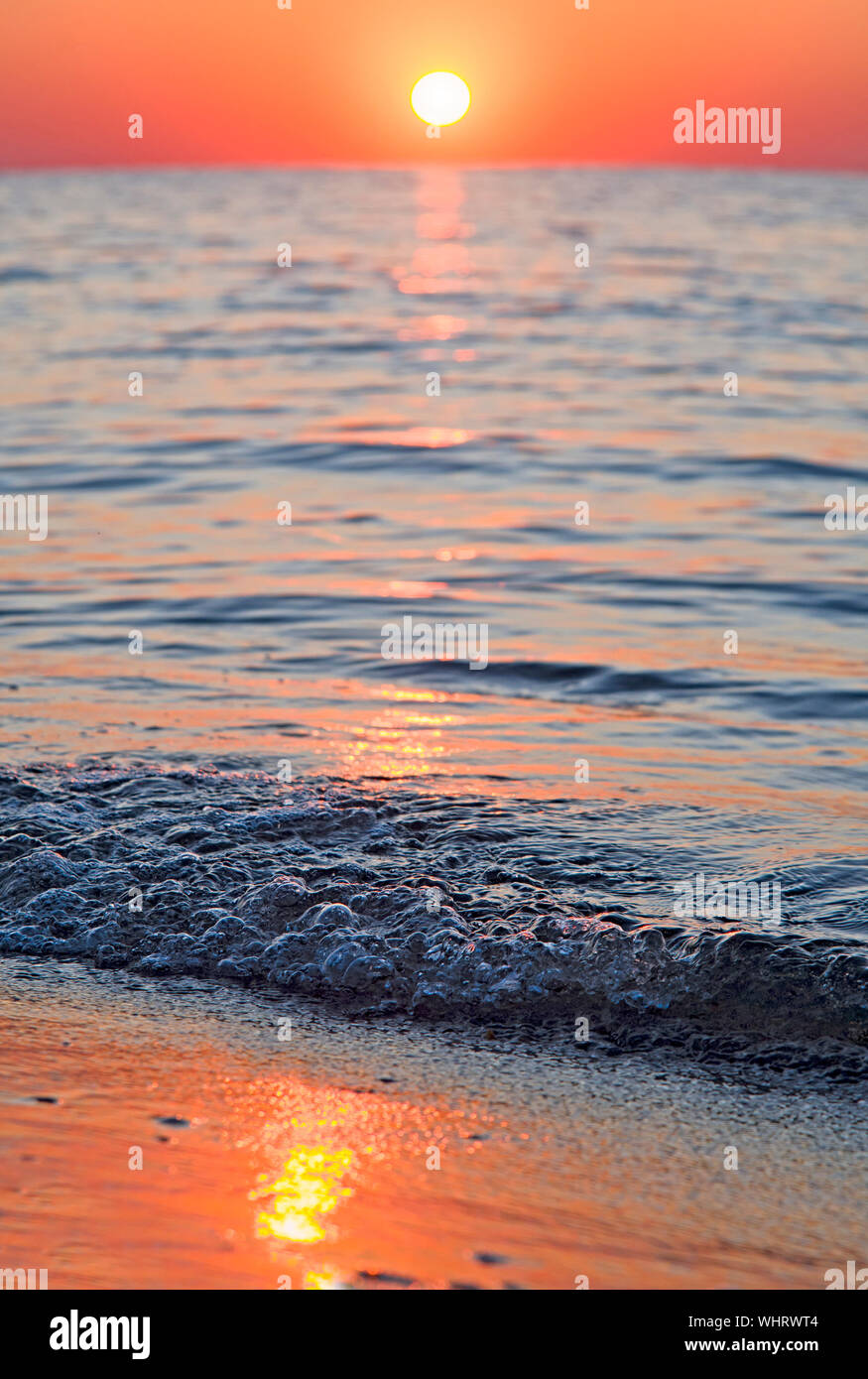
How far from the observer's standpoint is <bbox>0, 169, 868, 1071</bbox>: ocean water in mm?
4973

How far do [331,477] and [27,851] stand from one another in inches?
334

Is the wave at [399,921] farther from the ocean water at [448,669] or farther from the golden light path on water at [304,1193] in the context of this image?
the golden light path on water at [304,1193]

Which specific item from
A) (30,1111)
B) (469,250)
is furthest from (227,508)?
(469,250)

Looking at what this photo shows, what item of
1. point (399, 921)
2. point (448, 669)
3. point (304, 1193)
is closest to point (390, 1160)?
point (304, 1193)

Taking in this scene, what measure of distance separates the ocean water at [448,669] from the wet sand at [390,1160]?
1.50 ft

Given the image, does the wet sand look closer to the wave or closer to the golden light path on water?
the golden light path on water

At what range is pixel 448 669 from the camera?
8.48 metres

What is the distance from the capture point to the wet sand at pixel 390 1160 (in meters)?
3.13

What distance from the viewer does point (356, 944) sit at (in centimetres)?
493

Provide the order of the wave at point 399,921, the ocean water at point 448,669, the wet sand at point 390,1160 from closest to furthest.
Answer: the wet sand at point 390,1160 → the wave at point 399,921 → the ocean water at point 448,669

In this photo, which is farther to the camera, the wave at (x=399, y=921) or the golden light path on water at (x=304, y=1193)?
the wave at (x=399, y=921)

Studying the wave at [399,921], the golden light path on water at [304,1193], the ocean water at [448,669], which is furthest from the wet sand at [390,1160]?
the ocean water at [448,669]

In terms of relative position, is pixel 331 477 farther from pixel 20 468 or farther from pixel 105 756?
pixel 105 756

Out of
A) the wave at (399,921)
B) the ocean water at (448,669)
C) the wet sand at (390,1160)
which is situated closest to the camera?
the wet sand at (390,1160)
